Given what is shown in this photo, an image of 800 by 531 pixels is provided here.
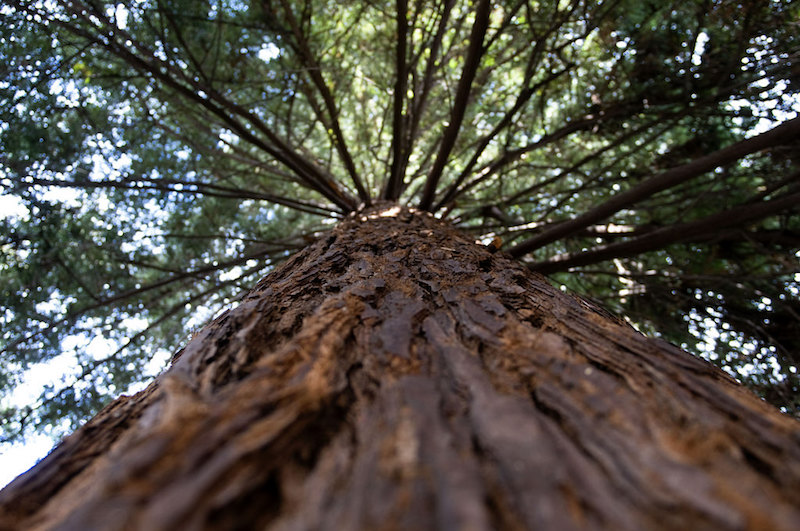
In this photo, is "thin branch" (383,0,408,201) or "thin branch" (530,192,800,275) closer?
"thin branch" (530,192,800,275)

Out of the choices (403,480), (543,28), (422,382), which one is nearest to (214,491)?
(403,480)

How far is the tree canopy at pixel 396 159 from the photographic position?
9.91ft

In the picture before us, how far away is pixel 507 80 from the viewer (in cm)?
596

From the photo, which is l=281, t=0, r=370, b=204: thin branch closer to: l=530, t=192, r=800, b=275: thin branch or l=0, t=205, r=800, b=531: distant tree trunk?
l=530, t=192, r=800, b=275: thin branch

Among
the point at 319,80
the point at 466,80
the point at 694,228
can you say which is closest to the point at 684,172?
the point at 694,228

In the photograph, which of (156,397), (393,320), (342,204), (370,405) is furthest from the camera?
(342,204)

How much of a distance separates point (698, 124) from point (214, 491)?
14.8 feet

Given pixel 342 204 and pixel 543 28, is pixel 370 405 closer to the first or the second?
pixel 342 204

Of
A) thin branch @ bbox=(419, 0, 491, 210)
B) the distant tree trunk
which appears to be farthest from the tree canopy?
the distant tree trunk

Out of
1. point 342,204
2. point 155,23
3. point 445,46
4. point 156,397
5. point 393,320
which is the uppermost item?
point 155,23

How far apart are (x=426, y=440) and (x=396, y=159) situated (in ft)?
10.9

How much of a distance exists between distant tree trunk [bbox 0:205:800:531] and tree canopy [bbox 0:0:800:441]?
197 centimetres

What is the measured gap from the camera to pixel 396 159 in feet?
12.1

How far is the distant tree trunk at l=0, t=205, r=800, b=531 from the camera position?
1.47ft
